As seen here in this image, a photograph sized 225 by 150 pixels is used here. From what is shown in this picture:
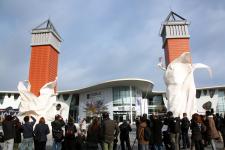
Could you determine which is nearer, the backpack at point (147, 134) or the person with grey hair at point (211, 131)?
the backpack at point (147, 134)

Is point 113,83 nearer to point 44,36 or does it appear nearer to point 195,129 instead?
point 44,36

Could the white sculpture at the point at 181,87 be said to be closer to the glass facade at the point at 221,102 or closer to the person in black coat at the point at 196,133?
the person in black coat at the point at 196,133

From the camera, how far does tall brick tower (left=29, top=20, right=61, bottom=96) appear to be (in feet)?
180

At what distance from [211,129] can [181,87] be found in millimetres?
12806

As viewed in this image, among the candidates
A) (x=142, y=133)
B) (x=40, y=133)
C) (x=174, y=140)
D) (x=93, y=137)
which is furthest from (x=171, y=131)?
(x=40, y=133)

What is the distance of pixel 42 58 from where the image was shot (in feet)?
183

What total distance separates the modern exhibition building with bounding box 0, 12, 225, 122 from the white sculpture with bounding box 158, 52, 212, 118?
1083 inches

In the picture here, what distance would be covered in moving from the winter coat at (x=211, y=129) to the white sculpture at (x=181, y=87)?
11663 millimetres

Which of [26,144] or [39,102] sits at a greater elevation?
[39,102]

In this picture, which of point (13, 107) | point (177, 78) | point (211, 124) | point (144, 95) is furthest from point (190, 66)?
point (13, 107)

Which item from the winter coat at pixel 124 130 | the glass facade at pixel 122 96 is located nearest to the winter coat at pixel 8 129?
the winter coat at pixel 124 130

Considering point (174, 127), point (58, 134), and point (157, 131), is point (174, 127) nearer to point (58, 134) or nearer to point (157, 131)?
point (157, 131)

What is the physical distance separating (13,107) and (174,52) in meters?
44.1

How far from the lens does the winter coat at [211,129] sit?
856cm
